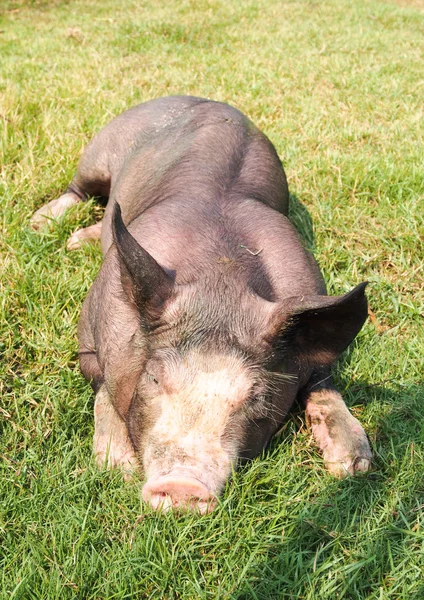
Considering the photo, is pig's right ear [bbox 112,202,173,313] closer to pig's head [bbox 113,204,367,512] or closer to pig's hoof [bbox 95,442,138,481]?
pig's head [bbox 113,204,367,512]

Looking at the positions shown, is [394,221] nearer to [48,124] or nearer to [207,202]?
[207,202]

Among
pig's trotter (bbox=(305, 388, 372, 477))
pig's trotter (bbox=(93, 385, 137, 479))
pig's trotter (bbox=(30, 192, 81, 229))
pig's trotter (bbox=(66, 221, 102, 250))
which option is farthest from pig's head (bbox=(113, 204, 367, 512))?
pig's trotter (bbox=(30, 192, 81, 229))

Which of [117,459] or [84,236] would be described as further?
[84,236]

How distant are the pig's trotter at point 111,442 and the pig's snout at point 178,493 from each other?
14.4 inches

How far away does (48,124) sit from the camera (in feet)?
20.2

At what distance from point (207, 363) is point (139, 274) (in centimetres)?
50

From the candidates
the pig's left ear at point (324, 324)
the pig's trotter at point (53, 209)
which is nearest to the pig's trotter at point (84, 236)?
the pig's trotter at point (53, 209)

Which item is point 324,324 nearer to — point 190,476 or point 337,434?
point 337,434

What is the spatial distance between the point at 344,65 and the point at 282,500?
785 cm

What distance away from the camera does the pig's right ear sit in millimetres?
2775

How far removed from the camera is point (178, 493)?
2.75 meters

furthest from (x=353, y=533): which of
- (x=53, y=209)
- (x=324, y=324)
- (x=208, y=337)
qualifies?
(x=53, y=209)

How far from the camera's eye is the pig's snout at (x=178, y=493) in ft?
8.87

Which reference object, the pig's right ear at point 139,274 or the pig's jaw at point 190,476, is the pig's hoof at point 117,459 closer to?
the pig's jaw at point 190,476
